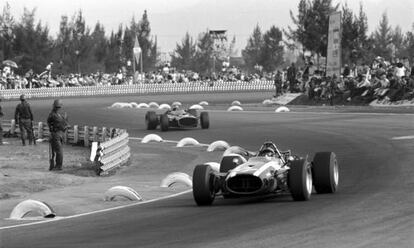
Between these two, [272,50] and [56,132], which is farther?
[272,50]

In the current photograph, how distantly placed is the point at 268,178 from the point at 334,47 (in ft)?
100

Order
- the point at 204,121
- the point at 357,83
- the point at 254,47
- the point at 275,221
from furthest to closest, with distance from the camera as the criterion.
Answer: the point at 254,47
the point at 357,83
the point at 204,121
the point at 275,221

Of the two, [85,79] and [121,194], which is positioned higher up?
[121,194]

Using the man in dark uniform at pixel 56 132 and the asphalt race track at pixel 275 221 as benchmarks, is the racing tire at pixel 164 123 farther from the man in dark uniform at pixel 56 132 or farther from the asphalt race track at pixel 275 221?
the asphalt race track at pixel 275 221

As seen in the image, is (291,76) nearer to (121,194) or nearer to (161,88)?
(161,88)

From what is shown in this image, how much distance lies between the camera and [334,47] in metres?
41.9

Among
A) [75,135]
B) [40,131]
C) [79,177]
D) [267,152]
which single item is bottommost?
[40,131]

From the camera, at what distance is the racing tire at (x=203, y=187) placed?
40.7ft

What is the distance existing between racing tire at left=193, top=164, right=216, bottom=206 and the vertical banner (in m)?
29.2

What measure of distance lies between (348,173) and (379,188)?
272 cm

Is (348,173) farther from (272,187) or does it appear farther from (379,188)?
(272,187)

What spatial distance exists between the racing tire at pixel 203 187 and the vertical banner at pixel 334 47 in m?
29.2

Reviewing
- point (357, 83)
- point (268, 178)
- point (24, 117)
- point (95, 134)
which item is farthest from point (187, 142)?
point (357, 83)

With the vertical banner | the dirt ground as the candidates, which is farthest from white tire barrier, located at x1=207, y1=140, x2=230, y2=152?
the vertical banner
